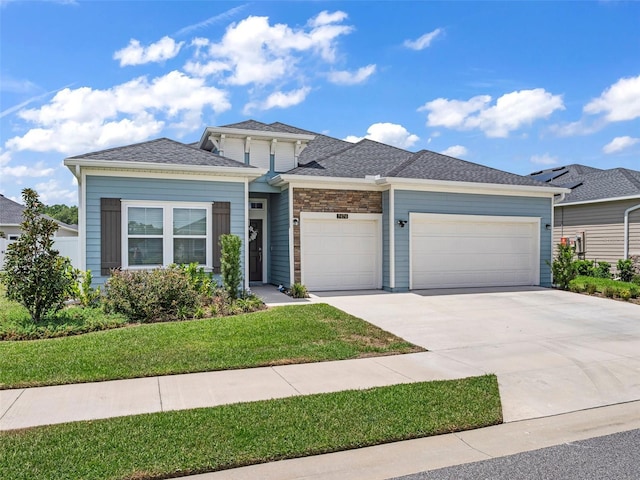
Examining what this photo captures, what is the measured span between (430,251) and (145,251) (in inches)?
310

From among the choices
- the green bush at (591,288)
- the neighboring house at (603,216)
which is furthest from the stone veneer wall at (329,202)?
the neighboring house at (603,216)

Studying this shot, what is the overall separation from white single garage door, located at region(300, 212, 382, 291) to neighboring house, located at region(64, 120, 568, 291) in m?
0.03

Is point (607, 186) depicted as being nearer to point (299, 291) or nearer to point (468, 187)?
point (468, 187)

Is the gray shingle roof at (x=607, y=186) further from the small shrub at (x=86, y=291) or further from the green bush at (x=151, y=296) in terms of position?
the small shrub at (x=86, y=291)

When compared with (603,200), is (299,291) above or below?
below

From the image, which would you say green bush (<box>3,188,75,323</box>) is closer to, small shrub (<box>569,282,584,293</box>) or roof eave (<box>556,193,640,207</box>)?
small shrub (<box>569,282,584,293</box>)

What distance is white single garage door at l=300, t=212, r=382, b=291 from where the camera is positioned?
13.4m

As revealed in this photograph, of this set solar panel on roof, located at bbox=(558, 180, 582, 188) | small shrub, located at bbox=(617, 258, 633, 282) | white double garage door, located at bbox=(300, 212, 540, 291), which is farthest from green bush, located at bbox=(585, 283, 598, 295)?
solar panel on roof, located at bbox=(558, 180, 582, 188)

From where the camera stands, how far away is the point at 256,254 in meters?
15.2

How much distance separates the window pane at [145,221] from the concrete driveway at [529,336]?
4.37 metres

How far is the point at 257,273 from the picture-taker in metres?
15.2

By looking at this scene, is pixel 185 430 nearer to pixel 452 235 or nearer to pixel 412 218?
pixel 412 218

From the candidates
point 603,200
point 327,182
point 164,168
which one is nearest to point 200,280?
point 164,168

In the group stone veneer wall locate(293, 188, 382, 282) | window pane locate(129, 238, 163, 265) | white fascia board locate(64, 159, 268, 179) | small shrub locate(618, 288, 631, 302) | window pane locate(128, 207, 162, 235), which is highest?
white fascia board locate(64, 159, 268, 179)
